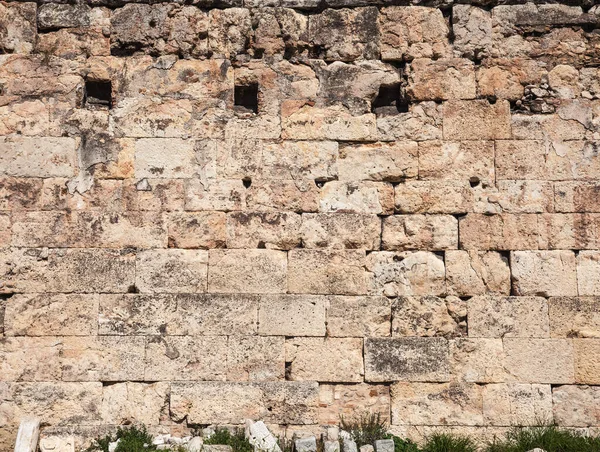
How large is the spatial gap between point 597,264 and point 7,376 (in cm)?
520

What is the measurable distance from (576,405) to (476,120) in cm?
264

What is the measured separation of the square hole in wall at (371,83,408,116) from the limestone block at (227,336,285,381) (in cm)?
231

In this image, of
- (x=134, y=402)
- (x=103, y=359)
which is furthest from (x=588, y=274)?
(x=103, y=359)

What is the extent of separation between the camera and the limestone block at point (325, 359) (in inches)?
267

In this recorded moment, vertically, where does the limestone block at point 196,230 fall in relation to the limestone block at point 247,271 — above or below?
above

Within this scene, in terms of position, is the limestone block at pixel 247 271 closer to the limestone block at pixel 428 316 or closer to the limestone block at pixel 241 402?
the limestone block at pixel 241 402

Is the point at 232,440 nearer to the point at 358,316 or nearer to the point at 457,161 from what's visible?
the point at 358,316

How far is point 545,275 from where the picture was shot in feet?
22.7

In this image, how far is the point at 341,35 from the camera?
7324mm

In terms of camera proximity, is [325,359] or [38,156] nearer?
[325,359]

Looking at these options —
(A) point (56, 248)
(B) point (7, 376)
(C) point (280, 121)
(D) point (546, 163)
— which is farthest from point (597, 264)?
(B) point (7, 376)

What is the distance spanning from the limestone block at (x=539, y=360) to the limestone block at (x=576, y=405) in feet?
0.31

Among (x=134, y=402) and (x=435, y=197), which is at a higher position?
(x=435, y=197)

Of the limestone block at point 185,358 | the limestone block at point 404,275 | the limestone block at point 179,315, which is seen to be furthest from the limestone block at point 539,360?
the limestone block at point 185,358
